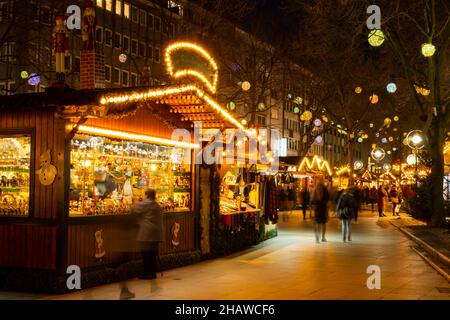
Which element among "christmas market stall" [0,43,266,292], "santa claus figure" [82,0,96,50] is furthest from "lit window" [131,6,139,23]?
"santa claus figure" [82,0,96,50]

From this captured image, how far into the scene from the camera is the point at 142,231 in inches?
502

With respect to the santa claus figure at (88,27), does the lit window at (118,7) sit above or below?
above

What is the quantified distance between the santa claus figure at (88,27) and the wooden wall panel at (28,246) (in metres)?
3.46

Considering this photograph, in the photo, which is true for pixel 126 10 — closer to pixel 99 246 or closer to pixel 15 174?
pixel 15 174

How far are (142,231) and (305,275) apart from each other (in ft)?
12.4

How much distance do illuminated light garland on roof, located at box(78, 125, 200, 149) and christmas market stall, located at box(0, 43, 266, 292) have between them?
1.1 inches

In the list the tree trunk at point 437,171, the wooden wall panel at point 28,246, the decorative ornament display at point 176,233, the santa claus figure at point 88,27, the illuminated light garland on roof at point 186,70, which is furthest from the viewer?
the tree trunk at point 437,171

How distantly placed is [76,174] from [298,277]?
501cm

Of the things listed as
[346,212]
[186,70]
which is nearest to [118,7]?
[346,212]

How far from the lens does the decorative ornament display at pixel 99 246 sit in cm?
1311

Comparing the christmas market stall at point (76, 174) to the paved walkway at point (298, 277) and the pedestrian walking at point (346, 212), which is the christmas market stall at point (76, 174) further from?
the pedestrian walking at point (346, 212)

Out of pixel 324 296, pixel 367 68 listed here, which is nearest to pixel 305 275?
pixel 324 296

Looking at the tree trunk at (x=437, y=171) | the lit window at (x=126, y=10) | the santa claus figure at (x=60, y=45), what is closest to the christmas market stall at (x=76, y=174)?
the santa claus figure at (x=60, y=45)

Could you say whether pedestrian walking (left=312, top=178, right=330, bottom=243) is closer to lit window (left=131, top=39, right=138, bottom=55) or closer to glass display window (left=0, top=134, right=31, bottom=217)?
glass display window (left=0, top=134, right=31, bottom=217)
